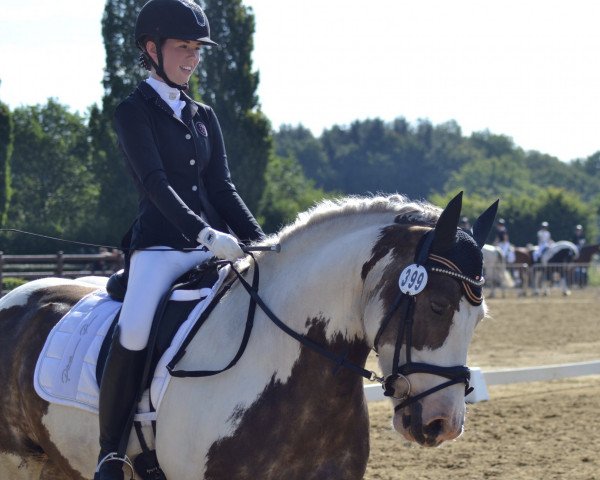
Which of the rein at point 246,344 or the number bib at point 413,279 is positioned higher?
the number bib at point 413,279

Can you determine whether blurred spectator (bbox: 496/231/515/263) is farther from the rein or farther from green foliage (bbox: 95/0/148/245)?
the rein

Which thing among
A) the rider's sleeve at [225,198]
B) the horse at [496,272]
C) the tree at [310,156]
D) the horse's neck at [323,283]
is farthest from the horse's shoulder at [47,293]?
the tree at [310,156]

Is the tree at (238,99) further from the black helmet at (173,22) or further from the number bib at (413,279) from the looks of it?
the number bib at (413,279)

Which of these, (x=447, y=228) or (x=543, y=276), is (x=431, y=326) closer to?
(x=447, y=228)

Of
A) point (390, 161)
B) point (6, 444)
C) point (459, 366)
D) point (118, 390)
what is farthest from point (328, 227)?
point (390, 161)

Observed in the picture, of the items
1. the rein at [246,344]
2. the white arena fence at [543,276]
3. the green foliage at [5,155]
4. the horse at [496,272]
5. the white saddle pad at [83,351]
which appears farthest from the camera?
the green foliage at [5,155]

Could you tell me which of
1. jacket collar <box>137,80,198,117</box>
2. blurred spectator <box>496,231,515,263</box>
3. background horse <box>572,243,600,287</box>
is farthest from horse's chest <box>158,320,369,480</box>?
background horse <box>572,243,600,287</box>

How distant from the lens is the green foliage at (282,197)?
146 feet

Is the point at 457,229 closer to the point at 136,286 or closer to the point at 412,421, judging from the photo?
the point at 412,421

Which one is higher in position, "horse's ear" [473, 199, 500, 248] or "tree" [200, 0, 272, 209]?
"tree" [200, 0, 272, 209]

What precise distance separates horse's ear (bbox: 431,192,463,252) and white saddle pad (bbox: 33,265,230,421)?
1075 millimetres

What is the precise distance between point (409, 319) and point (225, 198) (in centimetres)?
Result: 138

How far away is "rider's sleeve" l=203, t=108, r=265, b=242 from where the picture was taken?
4523mm

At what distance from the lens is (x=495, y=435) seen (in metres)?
8.38
